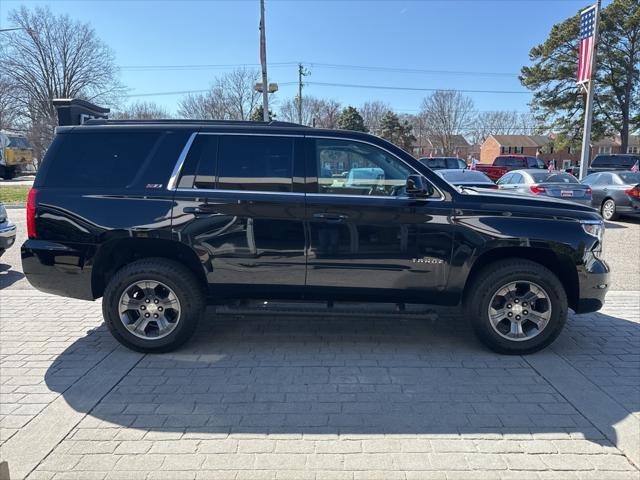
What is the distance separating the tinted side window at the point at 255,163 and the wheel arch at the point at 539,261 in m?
1.89

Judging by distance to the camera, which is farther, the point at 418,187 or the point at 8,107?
the point at 8,107

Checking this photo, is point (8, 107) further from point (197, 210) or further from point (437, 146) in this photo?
point (437, 146)

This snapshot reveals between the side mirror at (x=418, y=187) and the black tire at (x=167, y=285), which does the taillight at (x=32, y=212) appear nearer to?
the black tire at (x=167, y=285)

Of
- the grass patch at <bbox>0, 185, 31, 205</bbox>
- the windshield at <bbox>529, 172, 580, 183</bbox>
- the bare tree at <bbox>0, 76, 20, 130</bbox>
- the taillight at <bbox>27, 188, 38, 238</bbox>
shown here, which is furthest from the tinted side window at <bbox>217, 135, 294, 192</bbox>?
the bare tree at <bbox>0, 76, 20, 130</bbox>

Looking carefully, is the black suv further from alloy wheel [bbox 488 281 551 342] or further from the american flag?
the american flag

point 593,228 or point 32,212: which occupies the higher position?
point 32,212

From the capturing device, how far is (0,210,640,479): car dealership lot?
8.68ft

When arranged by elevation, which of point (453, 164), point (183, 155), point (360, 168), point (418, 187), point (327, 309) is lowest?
point (327, 309)

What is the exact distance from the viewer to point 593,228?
4.05 m

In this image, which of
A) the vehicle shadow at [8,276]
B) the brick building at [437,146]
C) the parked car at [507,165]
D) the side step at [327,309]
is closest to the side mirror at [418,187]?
the side step at [327,309]

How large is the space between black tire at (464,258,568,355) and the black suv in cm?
1

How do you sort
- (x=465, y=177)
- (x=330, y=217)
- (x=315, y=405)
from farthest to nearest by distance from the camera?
1. (x=465, y=177)
2. (x=330, y=217)
3. (x=315, y=405)

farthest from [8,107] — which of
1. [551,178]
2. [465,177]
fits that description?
[551,178]

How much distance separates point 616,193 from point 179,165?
13102 mm
